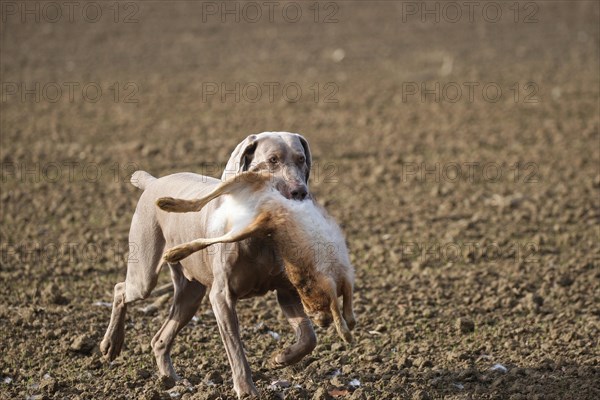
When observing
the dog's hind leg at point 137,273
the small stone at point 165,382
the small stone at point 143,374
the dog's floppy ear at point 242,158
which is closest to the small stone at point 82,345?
the dog's hind leg at point 137,273

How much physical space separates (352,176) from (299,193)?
8.10m

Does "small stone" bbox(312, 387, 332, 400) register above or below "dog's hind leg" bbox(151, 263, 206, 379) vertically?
below

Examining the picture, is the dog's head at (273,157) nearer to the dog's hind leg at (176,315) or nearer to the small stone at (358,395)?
the dog's hind leg at (176,315)

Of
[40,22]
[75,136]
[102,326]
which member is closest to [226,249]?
[102,326]

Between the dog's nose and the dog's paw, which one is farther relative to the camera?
the dog's paw

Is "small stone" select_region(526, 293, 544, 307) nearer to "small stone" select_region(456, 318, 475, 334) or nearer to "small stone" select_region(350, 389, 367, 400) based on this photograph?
"small stone" select_region(456, 318, 475, 334)

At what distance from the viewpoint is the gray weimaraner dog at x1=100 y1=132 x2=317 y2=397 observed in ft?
21.9

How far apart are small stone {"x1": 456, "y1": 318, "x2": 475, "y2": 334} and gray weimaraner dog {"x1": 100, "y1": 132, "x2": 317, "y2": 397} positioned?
2224 mm

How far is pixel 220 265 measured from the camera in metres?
6.78

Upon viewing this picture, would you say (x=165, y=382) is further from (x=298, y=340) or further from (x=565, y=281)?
(x=565, y=281)

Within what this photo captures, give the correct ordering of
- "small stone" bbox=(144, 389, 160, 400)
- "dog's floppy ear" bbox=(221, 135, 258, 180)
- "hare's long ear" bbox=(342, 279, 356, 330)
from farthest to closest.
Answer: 1. "dog's floppy ear" bbox=(221, 135, 258, 180)
2. "small stone" bbox=(144, 389, 160, 400)
3. "hare's long ear" bbox=(342, 279, 356, 330)

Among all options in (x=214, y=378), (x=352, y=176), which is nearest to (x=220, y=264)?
(x=214, y=378)

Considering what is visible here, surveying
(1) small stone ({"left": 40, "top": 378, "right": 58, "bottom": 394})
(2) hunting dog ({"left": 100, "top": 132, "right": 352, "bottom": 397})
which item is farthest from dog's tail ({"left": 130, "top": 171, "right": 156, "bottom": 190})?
(1) small stone ({"left": 40, "top": 378, "right": 58, "bottom": 394})

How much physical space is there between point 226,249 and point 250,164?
0.94 m
